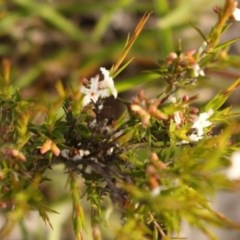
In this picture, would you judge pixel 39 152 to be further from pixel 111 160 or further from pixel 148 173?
pixel 148 173

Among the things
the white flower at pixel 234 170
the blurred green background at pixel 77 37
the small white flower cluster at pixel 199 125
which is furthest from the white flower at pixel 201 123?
the blurred green background at pixel 77 37

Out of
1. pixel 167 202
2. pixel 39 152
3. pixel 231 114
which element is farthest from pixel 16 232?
Answer: pixel 167 202

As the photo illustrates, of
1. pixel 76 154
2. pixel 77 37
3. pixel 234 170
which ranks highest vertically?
pixel 77 37

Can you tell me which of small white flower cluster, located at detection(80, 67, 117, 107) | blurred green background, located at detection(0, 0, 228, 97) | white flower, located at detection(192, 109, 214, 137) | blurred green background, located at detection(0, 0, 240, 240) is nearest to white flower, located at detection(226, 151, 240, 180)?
white flower, located at detection(192, 109, 214, 137)

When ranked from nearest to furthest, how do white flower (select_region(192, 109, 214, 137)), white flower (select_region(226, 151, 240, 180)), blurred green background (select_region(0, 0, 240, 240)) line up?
1. white flower (select_region(226, 151, 240, 180))
2. white flower (select_region(192, 109, 214, 137))
3. blurred green background (select_region(0, 0, 240, 240))

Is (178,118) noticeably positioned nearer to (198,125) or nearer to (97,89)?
(198,125)

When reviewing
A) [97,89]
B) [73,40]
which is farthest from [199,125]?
[73,40]

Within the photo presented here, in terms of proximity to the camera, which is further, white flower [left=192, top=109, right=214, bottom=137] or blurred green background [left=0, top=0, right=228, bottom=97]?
blurred green background [left=0, top=0, right=228, bottom=97]

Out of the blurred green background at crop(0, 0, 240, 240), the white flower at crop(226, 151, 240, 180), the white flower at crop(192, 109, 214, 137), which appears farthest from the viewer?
the blurred green background at crop(0, 0, 240, 240)

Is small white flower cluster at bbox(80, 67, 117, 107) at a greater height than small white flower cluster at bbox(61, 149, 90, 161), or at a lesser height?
greater

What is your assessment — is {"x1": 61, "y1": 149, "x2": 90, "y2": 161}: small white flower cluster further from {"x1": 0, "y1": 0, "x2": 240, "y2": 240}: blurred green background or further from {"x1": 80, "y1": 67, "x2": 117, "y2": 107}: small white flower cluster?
{"x1": 0, "y1": 0, "x2": 240, "y2": 240}: blurred green background

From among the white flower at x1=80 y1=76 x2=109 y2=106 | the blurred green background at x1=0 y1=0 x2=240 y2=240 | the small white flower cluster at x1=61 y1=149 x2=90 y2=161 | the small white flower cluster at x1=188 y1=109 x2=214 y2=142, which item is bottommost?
the small white flower cluster at x1=61 y1=149 x2=90 y2=161
